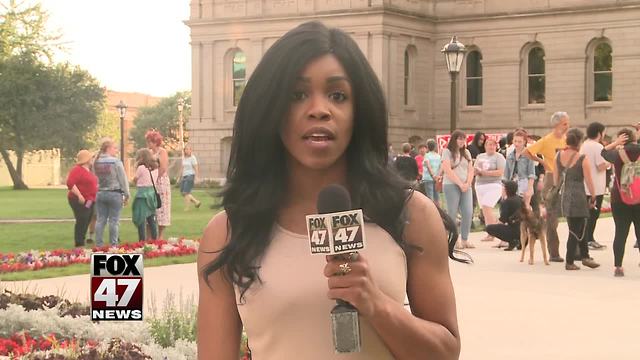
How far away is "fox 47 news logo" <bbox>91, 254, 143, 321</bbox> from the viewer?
6.03m

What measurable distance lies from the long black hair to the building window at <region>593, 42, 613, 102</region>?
56.8m

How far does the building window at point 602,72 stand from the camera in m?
58.5

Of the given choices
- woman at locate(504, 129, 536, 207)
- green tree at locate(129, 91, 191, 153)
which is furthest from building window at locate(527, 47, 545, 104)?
green tree at locate(129, 91, 191, 153)

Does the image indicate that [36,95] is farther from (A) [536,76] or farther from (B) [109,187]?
(B) [109,187]

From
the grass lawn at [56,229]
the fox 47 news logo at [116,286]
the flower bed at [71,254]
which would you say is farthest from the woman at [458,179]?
the fox 47 news logo at [116,286]

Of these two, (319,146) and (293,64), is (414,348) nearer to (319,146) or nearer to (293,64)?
(319,146)

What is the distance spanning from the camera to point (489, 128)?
203 ft

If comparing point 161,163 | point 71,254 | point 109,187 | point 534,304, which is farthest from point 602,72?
point 534,304

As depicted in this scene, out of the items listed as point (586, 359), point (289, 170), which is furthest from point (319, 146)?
point (586, 359)

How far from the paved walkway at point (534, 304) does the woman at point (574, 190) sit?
0.39 metres

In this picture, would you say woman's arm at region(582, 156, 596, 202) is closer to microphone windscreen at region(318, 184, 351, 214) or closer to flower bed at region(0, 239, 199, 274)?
flower bed at region(0, 239, 199, 274)

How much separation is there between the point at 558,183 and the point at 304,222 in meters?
13.8

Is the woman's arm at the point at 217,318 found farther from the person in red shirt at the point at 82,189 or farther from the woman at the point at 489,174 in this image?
the person in red shirt at the point at 82,189

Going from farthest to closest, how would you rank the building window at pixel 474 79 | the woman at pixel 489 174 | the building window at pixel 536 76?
the building window at pixel 474 79 < the building window at pixel 536 76 < the woman at pixel 489 174
